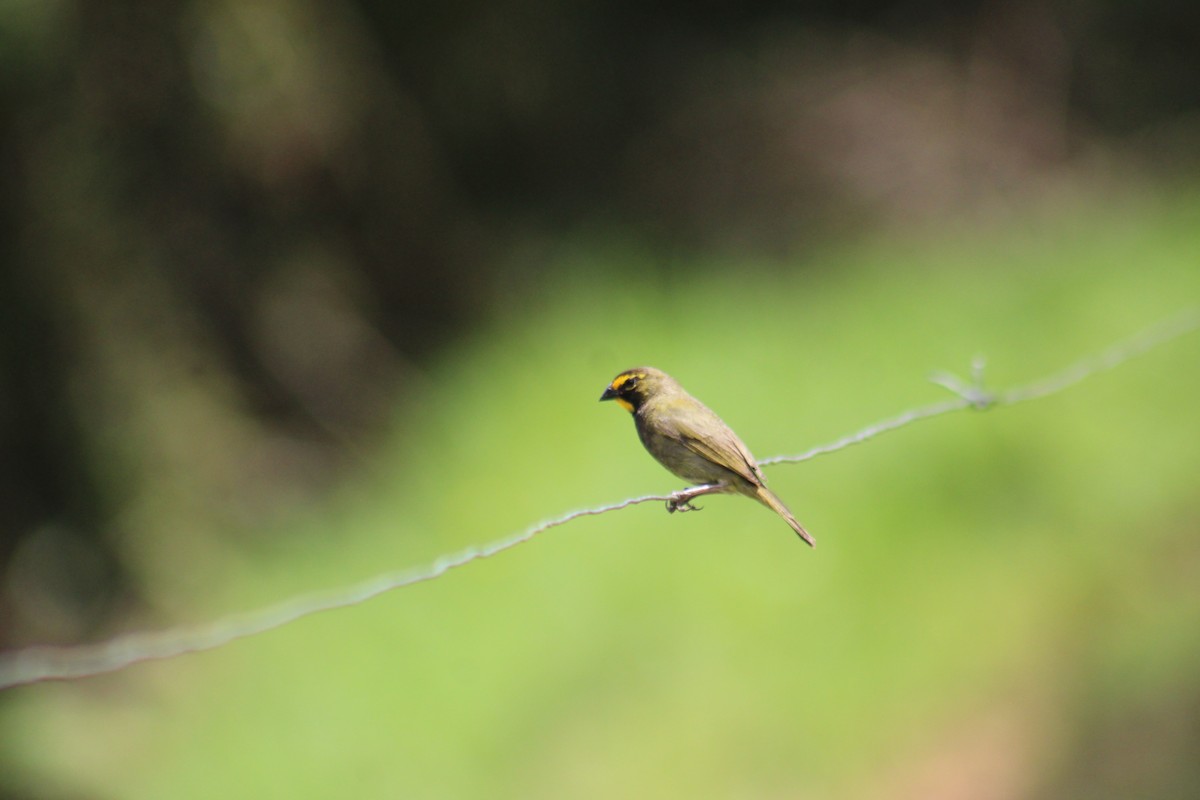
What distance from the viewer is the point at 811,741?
6.70m

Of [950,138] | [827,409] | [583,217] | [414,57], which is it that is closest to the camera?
[827,409]

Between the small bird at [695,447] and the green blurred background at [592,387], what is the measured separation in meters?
2.42

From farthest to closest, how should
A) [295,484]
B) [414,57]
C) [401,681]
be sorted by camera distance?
[414,57]
[295,484]
[401,681]

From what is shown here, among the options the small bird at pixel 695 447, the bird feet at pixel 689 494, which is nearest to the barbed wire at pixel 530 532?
the bird feet at pixel 689 494

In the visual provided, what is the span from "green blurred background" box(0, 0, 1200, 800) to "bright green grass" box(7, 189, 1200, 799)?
27mm

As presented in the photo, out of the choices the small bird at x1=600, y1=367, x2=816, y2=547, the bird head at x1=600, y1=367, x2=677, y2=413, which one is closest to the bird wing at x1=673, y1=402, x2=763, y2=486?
the small bird at x1=600, y1=367, x2=816, y2=547

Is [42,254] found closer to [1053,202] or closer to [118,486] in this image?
[118,486]

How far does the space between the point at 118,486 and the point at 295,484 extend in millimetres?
1633

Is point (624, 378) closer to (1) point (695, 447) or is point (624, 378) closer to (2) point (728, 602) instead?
(1) point (695, 447)

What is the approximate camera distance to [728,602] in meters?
7.38

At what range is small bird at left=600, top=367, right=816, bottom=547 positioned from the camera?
4430 millimetres

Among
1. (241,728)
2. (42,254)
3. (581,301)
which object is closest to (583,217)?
(581,301)

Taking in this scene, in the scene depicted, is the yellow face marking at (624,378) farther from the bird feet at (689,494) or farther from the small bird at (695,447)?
the bird feet at (689,494)

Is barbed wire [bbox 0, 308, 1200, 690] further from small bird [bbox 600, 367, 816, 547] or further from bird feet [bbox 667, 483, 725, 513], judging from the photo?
small bird [bbox 600, 367, 816, 547]
